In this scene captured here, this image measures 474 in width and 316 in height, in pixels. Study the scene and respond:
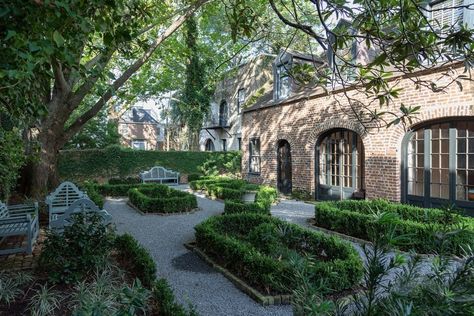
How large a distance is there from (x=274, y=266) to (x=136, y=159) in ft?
54.8

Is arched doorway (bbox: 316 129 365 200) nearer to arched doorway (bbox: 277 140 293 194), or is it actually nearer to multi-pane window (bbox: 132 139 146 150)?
arched doorway (bbox: 277 140 293 194)

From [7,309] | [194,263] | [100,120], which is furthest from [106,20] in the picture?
[100,120]

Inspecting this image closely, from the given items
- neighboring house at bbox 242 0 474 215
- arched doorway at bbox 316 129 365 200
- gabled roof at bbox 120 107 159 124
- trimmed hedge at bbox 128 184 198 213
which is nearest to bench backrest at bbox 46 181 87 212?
trimmed hedge at bbox 128 184 198 213

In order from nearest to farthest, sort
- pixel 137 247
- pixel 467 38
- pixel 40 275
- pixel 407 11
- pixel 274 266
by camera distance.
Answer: pixel 467 38 < pixel 407 11 < pixel 274 266 < pixel 40 275 < pixel 137 247

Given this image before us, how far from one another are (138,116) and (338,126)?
31026mm

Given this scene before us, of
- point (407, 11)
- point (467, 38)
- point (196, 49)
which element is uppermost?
point (196, 49)

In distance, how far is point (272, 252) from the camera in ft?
16.1

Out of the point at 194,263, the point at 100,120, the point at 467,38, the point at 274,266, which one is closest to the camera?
the point at 467,38

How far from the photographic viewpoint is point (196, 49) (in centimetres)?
1803

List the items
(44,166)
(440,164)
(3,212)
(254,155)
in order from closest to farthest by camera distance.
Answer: (3,212) → (440,164) → (44,166) → (254,155)

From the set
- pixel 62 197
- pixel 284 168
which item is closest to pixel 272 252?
pixel 62 197

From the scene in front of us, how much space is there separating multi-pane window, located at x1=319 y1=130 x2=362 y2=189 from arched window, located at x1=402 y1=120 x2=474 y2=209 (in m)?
1.88

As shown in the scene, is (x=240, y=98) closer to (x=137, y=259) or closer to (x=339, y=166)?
(x=339, y=166)

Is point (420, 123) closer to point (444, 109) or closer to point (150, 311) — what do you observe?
point (444, 109)
